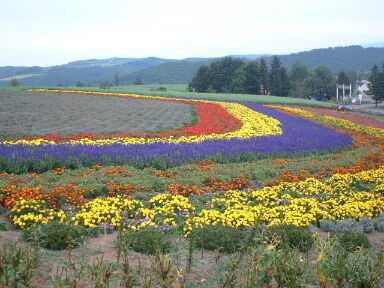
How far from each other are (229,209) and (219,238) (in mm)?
2014

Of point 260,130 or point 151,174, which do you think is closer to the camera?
point 151,174

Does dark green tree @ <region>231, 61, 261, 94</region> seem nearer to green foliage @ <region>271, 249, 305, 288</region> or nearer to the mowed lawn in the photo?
the mowed lawn

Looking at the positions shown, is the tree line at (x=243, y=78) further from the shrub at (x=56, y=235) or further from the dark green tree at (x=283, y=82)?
the shrub at (x=56, y=235)

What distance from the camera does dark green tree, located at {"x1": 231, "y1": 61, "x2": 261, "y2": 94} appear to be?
8519 centimetres

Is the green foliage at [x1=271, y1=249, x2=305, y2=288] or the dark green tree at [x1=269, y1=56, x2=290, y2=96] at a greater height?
the dark green tree at [x1=269, y1=56, x2=290, y2=96]

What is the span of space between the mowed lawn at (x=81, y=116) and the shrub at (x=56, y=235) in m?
15.2

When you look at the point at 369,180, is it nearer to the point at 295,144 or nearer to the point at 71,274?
the point at 295,144

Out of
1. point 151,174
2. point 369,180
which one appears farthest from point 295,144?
point 151,174

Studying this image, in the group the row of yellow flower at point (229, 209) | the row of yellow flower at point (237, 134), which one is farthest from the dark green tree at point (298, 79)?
the row of yellow flower at point (229, 209)

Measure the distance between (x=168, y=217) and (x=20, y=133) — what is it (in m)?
15.8

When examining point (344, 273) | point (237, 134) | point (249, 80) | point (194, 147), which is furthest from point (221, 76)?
point (344, 273)

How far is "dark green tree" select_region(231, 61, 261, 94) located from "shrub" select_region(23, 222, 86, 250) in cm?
8026

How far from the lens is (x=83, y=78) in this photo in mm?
198875

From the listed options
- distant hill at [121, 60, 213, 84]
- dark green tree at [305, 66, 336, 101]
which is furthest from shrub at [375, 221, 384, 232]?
distant hill at [121, 60, 213, 84]
